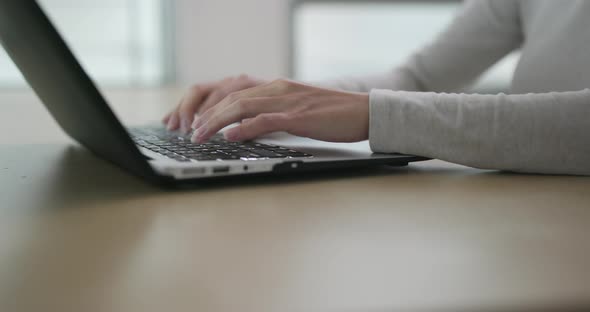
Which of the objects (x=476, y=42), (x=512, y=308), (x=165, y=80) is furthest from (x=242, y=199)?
(x=165, y=80)

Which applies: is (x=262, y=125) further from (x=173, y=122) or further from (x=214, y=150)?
(x=173, y=122)

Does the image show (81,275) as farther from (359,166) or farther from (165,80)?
(165,80)

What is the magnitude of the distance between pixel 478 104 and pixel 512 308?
1.14ft

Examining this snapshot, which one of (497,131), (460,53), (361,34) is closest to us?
(497,131)

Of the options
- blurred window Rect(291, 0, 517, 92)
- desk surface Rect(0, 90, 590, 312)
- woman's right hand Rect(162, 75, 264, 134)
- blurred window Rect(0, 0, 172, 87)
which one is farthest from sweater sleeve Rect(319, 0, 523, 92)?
blurred window Rect(0, 0, 172, 87)

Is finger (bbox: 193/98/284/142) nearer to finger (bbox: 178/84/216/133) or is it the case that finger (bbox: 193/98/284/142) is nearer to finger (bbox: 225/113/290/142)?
finger (bbox: 225/113/290/142)

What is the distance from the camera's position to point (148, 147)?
1.99 feet

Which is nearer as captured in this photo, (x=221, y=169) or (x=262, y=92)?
(x=221, y=169)

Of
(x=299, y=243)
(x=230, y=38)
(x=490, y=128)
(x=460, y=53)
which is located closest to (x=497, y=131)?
(x=490, y=128)

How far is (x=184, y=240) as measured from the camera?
12.9 inches

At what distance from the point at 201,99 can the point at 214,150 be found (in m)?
0.35

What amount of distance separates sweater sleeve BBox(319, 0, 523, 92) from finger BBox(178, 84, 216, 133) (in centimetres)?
23

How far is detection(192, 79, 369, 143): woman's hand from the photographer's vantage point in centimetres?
58

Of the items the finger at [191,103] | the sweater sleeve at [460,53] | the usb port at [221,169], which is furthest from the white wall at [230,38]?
the usb port at [221,169]
